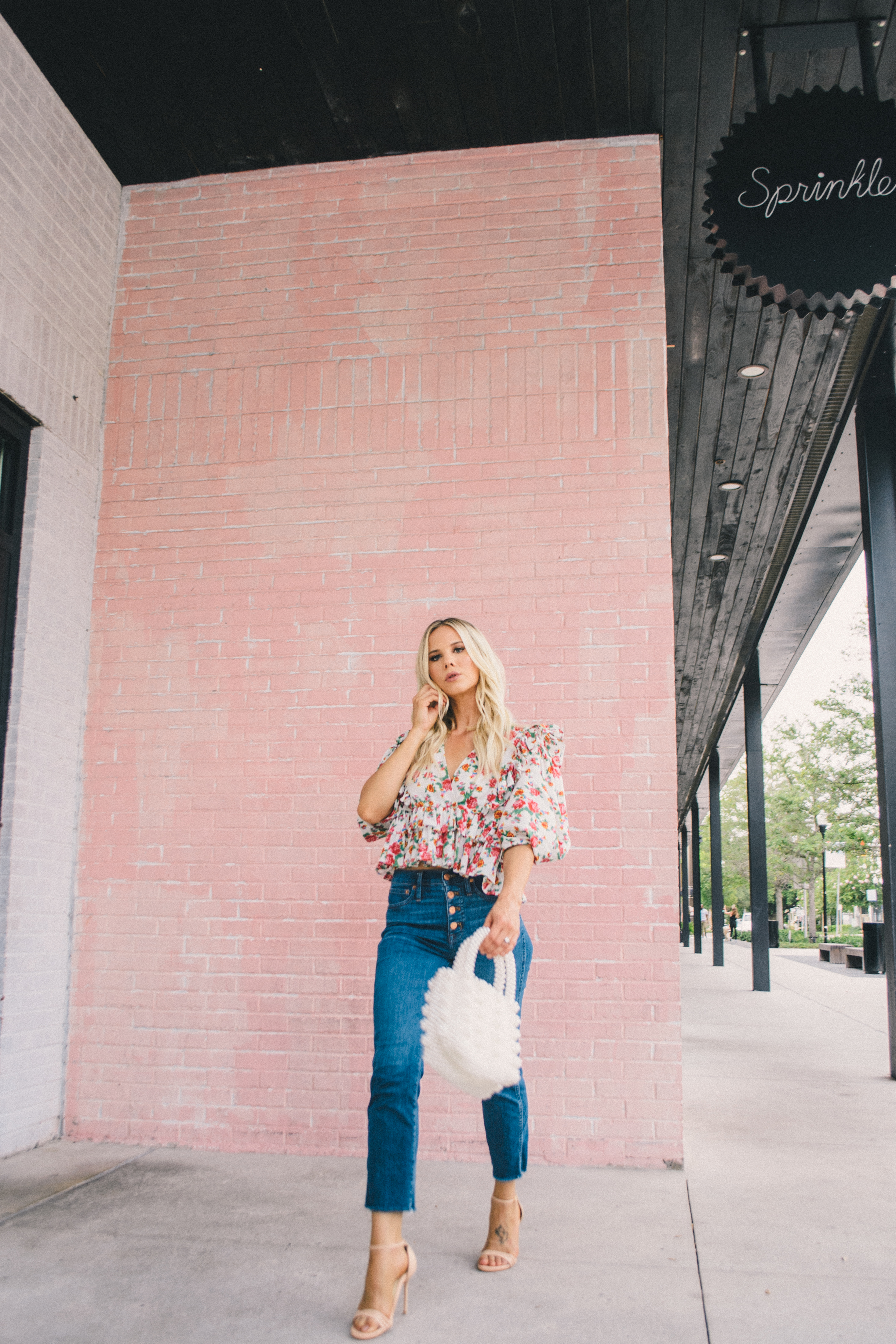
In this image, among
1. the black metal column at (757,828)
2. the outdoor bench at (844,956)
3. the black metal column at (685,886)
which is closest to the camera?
the black metal column at (757,828)

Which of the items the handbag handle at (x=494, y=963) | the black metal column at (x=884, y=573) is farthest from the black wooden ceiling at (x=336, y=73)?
the handbag handle at (x=494, y=963)

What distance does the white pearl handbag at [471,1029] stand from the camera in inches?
89.4

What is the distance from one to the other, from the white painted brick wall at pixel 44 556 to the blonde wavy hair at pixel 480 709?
1894mm

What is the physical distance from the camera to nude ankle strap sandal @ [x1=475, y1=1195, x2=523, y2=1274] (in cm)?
255

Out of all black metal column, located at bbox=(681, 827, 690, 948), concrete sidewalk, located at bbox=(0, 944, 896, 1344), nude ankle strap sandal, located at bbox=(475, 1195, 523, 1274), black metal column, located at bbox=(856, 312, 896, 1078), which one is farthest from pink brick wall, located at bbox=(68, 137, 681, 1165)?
black metal column, located at bbox=(681, 827, 690, 948)

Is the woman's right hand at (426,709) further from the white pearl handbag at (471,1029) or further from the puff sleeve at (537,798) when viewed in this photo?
the white pearl handbag at (471,1029)

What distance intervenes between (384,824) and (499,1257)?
115 cm

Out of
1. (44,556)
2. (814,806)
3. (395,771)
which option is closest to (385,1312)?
(395,771)

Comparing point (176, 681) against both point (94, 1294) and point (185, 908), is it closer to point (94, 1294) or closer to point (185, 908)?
point (185, 908)

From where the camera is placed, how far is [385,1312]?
2197mm

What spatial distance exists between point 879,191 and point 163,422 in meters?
3.01

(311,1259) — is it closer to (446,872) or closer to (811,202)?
(446,872)

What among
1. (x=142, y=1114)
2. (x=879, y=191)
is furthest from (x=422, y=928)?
(x=879, y=191)

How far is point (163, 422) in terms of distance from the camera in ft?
14.7
